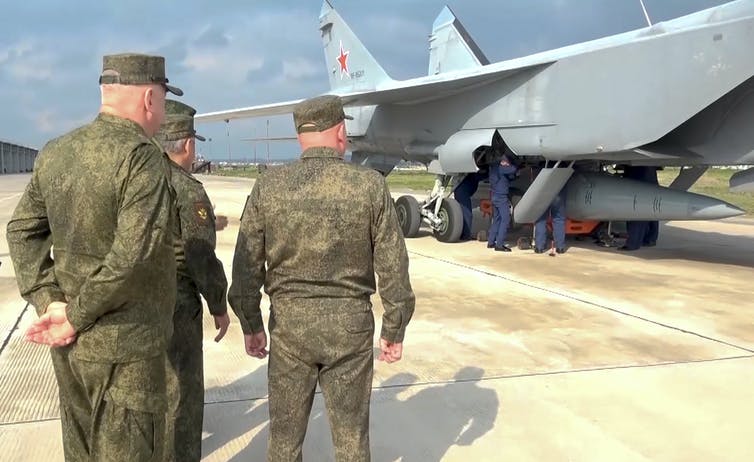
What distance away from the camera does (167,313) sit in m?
1.93

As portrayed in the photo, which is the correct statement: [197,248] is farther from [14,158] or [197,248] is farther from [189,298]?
[14,158]

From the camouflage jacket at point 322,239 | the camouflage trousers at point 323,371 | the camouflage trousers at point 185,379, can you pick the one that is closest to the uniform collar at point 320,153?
the camouflage jacket at point 322,239

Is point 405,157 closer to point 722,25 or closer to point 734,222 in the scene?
point 722,25

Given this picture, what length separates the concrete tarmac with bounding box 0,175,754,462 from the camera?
10.4 feet

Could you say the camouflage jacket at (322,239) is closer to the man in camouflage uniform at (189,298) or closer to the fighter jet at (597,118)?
the man in camouflage uniform at (189,298)

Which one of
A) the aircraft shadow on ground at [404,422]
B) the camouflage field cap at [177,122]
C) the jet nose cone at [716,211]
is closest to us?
the camouflage field cap at [177,122]

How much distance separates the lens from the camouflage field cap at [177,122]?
274cm

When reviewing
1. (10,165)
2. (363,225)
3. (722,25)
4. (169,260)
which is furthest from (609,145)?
(10,165)

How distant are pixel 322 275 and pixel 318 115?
586 mm

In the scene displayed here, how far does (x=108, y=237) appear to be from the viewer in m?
1.78

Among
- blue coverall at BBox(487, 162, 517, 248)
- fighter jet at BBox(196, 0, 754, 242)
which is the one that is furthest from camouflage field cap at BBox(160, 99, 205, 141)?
blue coverall at BBox(487, 162, 517, 248)

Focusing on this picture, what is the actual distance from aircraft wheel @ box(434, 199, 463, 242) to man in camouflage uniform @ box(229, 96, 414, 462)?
871 centimetres

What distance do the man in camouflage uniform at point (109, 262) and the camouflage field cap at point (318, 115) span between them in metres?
0.52

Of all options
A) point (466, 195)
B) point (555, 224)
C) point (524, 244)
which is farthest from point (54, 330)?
point (466, 195)
